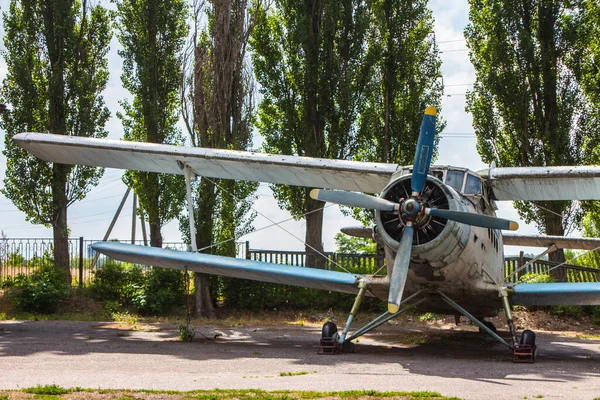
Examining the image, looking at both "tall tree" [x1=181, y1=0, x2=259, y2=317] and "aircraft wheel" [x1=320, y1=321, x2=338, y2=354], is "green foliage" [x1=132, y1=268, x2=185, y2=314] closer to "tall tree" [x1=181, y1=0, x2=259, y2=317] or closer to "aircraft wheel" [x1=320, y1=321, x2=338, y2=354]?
"tall tree" [x1=181, y1=0, x2=259, y2=317]

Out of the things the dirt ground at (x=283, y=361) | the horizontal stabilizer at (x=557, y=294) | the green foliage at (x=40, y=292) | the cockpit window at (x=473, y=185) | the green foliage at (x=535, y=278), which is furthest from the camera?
the green foliage at (x=535, y=278)

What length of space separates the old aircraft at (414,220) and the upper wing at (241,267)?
1.0 inches

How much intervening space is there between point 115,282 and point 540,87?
51.1 ft

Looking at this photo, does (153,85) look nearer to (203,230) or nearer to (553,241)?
(203,230)

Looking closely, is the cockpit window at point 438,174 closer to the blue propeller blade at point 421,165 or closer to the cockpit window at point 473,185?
the cockpit window at point 473,185

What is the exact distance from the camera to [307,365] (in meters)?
10.6

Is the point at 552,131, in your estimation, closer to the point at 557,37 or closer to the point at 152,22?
the point at 557,37

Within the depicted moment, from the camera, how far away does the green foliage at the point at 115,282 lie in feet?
73.8

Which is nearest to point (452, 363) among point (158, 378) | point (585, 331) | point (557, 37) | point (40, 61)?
point (158, 378)

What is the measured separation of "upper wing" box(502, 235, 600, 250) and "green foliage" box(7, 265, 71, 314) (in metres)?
13.2

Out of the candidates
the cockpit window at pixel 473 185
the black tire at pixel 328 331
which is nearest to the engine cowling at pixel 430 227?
the cockpit window at pixel 473 185

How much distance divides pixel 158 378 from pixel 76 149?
782cm

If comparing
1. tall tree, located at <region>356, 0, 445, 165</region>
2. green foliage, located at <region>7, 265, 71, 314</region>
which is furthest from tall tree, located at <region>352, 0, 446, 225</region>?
green foliage, located at <region>7, 265, 71, 314</region>

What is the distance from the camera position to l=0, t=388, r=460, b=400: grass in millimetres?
7324
